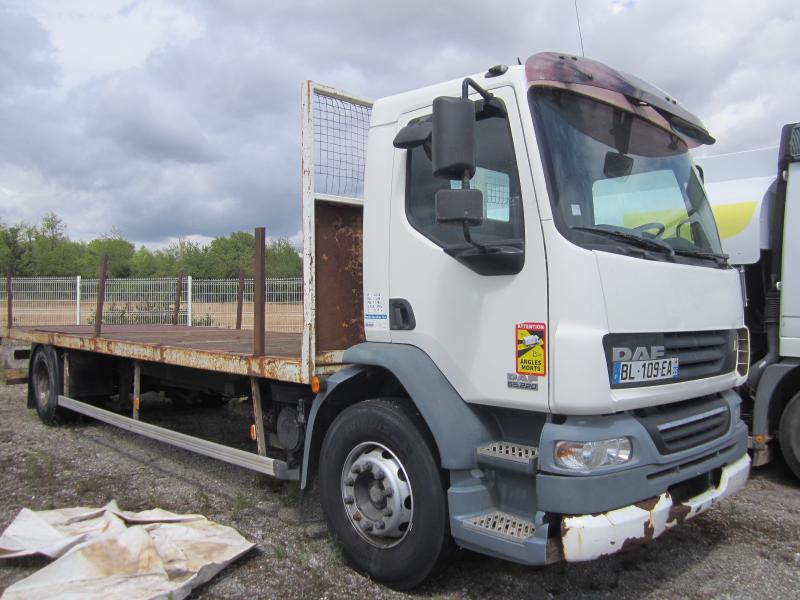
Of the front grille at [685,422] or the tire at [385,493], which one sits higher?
the front grille at [685,422]

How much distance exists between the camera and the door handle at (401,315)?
11.2 ft

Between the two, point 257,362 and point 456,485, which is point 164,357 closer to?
point 257,362

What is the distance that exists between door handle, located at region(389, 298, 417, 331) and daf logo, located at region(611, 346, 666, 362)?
107 cm

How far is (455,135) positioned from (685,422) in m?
1.77

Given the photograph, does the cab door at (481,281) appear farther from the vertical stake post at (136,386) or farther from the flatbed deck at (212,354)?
the vertical stake post at (136,386)

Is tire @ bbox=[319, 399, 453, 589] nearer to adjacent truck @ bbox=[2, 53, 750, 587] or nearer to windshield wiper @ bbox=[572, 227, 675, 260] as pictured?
adjacent truck @ bbox=[2, 53, 750, 587]

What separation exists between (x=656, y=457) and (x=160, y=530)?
113 inches

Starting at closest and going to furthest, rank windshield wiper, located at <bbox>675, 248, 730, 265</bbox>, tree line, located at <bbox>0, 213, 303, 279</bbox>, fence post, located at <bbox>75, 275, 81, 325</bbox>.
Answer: windshield wiper, located at <bbox>675, 248, 730, 265</bbox>, fence post, located at <bbox>75, 275, 81, 325</bbox>, tree line, located at <bbox>0, 213, 303, 279</bbox>

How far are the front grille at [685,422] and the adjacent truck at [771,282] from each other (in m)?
2.06

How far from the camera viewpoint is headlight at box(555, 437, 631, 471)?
2699 mm

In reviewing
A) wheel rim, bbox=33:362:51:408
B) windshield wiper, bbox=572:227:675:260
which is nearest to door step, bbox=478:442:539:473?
windshield wiper, bbox=572:227:675:260

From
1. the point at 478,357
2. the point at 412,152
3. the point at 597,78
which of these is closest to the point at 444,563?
the point at 478,357

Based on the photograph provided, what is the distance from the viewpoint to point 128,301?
16312 millimetres

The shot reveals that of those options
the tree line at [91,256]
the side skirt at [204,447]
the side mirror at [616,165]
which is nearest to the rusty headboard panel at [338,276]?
the side skirt at [204,447]
